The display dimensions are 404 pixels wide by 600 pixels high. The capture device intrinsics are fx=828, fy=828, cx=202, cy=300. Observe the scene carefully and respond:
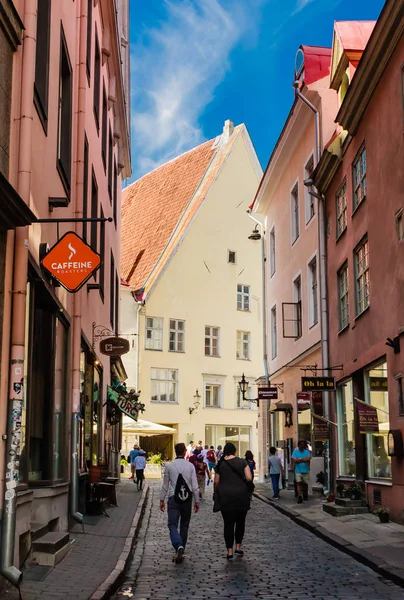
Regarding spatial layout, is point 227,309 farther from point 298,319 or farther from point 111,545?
point 111,545

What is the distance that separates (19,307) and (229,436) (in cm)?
3982

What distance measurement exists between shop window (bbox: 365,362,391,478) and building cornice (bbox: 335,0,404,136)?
226 inches

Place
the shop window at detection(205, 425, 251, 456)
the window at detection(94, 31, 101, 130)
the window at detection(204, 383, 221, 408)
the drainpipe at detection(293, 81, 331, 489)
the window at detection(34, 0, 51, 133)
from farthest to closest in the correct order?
1. the window at detection(204, 383, 221, 408)
2. the shop window at detection(205, 425, 251, 456)
3. the drainpipe at detection(293, 81, 331, 489)
4. the window at detection(94, 31, 101, 130)
5. the window at detection(34, 0, 51, 133)

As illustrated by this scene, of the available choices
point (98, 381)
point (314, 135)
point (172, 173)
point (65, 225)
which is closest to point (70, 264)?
point (65, 225)

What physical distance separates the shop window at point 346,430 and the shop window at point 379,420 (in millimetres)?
1352

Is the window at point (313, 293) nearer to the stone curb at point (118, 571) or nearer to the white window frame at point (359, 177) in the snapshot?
the white window frame at point (359, 177)

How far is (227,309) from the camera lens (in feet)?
161

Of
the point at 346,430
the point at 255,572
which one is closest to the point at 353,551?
the point at 255,572

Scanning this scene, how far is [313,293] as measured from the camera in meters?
24.6

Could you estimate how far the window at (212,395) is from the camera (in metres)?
47.5

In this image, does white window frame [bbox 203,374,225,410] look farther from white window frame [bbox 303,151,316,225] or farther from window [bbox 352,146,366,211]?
window [bbox 352,146,366,211]

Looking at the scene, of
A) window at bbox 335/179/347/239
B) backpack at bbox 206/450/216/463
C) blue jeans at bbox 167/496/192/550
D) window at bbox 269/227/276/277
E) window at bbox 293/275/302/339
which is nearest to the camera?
blue jeans at bbox 167/496/192/550

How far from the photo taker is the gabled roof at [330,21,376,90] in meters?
21.0

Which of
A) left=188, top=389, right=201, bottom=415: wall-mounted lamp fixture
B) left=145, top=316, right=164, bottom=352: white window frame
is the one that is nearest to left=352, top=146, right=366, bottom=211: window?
left=145, top=316, right=164, bottom=352: white window frame
